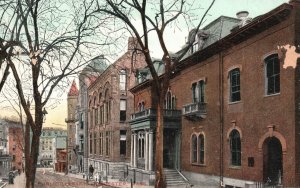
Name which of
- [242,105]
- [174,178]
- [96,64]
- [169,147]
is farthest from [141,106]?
[96,64]

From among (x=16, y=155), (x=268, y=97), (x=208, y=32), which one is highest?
(x=208, y=32)

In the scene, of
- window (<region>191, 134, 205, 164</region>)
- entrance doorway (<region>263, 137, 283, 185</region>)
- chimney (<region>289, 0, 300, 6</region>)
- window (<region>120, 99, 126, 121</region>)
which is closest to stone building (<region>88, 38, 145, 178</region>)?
window (<region>120, 99, 126, 121</region>)

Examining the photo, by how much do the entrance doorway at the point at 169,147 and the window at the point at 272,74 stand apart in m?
14.5

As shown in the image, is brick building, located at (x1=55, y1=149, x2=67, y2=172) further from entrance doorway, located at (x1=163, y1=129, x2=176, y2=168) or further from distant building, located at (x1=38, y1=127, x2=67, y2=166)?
distant building, located at (x1=38, y1=127, x2=67, y2=166)

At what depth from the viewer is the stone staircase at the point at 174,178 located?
31175 millimetres

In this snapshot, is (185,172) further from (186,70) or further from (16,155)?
(16,155)

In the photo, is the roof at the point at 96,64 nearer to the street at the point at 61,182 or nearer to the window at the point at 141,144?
the window at the point at 141,144

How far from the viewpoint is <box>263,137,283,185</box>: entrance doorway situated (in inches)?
798

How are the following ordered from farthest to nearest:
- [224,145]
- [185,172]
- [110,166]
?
[110,166], [185,172], [224,145]

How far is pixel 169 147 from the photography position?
35.1 meters

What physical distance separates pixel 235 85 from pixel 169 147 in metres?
12.5

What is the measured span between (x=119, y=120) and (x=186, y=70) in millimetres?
19299

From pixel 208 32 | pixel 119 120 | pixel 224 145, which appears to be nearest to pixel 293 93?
pixel 224 145

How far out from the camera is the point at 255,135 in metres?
21.6
